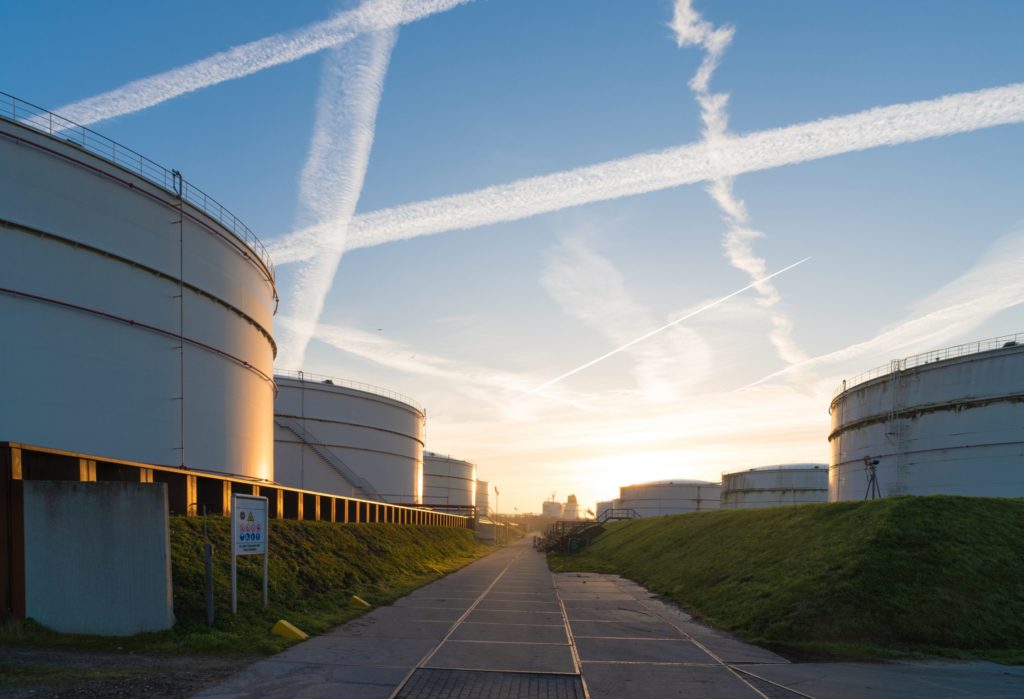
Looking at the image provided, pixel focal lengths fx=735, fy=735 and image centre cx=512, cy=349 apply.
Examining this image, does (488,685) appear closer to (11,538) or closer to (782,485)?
(11,538)

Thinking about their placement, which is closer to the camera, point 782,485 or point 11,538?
point 11,538

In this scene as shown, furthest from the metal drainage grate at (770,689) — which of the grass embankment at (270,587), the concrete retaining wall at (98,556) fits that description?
the concrete retaining wall at (98,556)

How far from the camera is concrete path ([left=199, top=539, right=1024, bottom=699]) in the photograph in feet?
34.2

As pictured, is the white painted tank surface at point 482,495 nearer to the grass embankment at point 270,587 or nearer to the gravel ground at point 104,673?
the grass embankment at point 270,587

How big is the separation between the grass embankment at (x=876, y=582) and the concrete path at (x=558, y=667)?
48.9 inches

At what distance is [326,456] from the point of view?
179 feet

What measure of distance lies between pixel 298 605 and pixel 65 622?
5231 millimetres

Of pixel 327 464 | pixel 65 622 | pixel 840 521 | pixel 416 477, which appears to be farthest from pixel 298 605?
pixel 416 477

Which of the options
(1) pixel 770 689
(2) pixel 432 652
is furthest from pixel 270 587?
(1) pixel 770 689

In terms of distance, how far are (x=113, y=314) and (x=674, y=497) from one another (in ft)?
312

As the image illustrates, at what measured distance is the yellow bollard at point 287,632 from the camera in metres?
13.9

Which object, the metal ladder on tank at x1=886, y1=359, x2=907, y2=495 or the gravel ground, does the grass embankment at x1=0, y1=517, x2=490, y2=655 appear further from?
the metal ladder on tank at x1=886, y1=359, x2=907, y2=495

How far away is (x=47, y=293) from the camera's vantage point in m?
21.3

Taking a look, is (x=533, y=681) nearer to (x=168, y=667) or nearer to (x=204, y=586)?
(x=168, y=667)
